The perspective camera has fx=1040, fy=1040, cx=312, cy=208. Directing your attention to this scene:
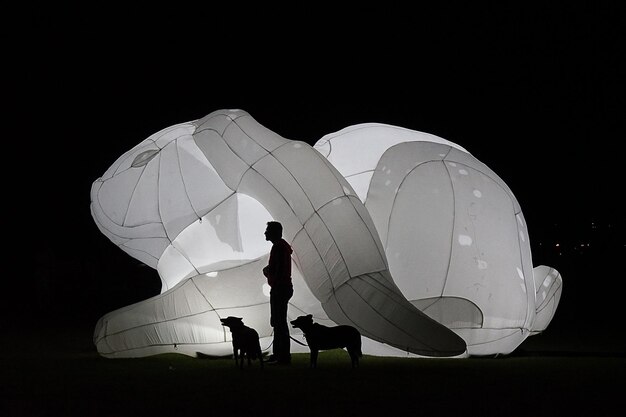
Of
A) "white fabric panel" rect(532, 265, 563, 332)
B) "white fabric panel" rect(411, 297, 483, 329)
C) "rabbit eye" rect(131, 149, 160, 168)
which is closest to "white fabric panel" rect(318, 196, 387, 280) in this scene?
"white fabric panel" rect(411, 297, 483, 329)

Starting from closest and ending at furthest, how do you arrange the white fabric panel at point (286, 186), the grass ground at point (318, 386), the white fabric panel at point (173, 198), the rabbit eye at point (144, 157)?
the grass ground at point (318, 386), the white fabric panel at point (286, 186), the white fabric panel at point (173, 198), the rabbit eye at point (144, 157)

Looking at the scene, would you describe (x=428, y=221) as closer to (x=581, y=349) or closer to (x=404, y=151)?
(x=404, y=151)

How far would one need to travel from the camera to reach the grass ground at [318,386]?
27.3 ft

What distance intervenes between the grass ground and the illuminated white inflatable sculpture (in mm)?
441

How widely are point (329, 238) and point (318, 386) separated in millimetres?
2908

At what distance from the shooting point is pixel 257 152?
1308cm

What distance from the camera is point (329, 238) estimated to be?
1239 centimetres

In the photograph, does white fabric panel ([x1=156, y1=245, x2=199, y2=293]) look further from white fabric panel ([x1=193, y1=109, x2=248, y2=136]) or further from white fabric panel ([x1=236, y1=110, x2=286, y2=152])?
white fabric panel ([x1=236, y1=110, x2=286, y2=152])

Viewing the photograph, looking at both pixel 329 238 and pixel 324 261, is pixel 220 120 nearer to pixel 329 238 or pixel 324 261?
pixel 329 238

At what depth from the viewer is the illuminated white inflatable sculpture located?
12406 millimetres

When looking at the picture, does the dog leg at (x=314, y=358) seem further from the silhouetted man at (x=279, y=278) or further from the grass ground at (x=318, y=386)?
the silhouetted man at (x=279, y=278)

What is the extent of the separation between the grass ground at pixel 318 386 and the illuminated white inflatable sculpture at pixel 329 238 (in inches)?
17.4

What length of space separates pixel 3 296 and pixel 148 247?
16.2 m

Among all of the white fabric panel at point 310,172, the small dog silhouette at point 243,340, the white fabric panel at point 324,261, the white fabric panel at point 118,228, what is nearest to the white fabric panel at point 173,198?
the white fabric panel at point 118,228
